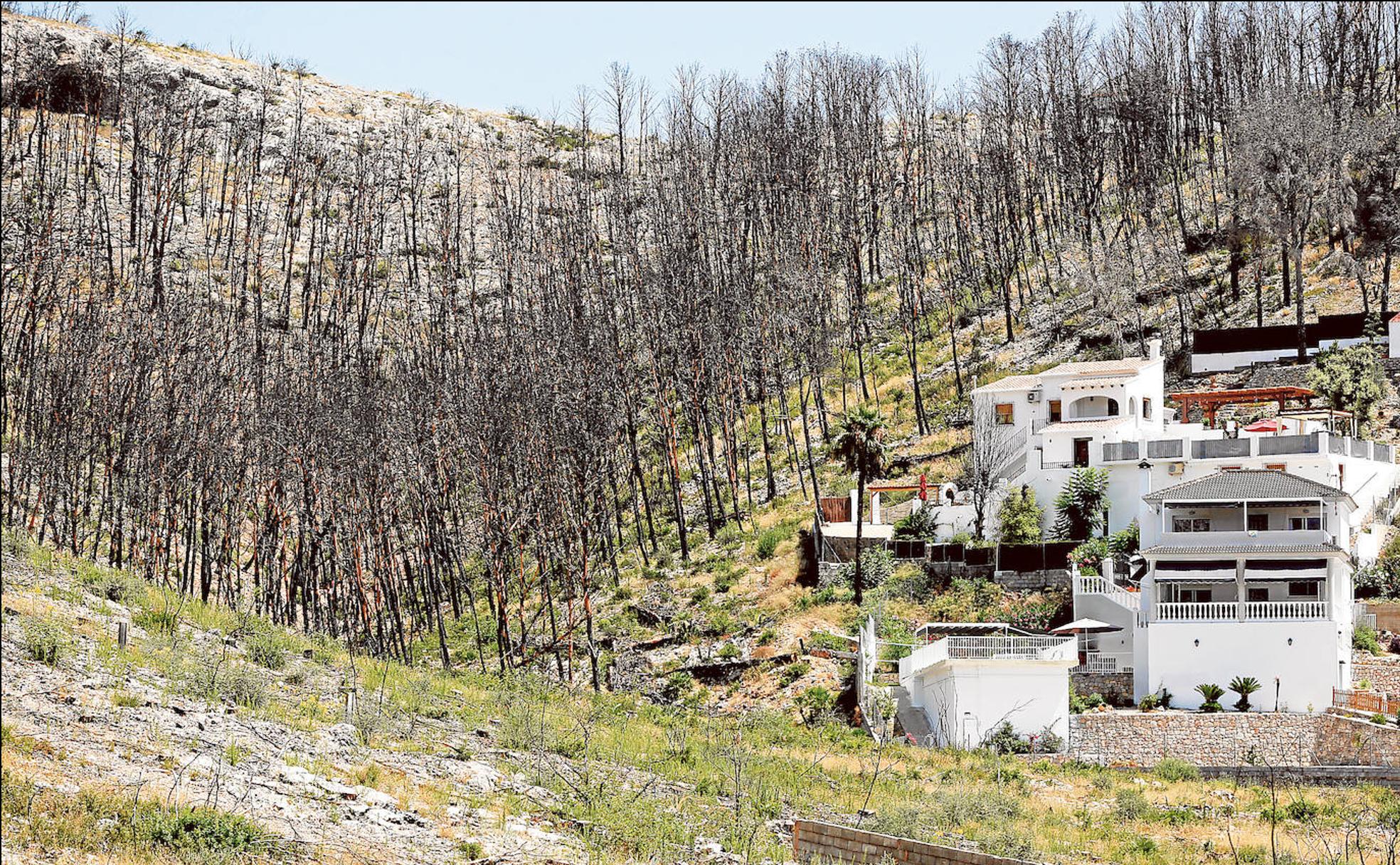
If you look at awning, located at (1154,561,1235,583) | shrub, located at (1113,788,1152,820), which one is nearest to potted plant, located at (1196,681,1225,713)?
awning, located at (1154,561,1235,583)

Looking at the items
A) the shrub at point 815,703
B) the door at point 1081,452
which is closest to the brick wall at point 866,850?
the shrub at point 815,703

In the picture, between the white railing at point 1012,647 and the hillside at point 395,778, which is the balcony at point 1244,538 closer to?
the white railing at point 1012,647

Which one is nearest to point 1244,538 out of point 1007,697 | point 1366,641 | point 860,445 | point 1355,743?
point 1366,641

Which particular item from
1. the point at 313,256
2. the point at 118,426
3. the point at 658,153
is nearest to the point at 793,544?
the point at 118,426

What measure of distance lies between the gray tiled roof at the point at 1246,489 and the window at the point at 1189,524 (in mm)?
770

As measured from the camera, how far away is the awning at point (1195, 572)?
46.2 m

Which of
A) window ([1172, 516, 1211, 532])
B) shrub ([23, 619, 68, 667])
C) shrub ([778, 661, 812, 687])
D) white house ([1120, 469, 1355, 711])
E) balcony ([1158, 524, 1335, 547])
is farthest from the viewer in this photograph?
window ([1172, 516, 1211, 532])

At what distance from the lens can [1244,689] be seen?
4347 centimetres

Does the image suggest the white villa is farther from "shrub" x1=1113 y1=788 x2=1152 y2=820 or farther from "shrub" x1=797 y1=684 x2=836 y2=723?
"shrub" x1=1113 y1=788 x2=1152 y2=820

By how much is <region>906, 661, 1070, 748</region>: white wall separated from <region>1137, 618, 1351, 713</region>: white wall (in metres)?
4.41

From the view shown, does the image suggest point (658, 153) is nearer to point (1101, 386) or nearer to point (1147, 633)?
point (1101, 386)

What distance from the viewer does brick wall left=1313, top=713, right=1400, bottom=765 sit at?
126 ft

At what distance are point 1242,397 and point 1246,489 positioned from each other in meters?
13.6

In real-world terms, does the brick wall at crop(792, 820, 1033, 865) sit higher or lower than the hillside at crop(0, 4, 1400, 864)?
lower
